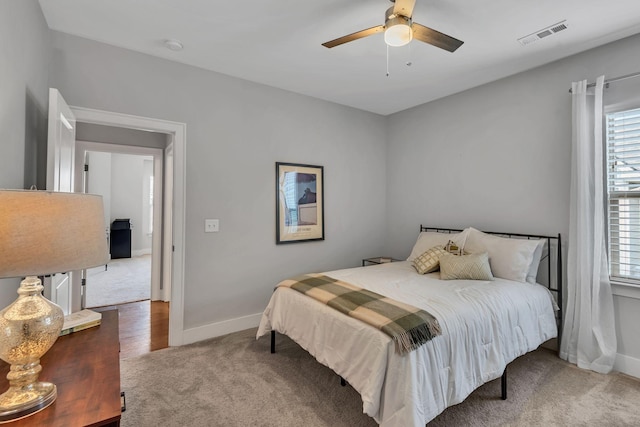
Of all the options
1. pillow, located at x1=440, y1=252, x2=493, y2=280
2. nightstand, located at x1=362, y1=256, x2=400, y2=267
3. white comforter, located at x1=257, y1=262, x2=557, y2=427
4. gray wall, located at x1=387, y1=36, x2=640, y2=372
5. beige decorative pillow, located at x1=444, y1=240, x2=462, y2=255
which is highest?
gray wall, located at x1=387, y1=36, x2=640, y2=372

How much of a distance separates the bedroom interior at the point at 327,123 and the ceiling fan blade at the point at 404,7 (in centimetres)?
36

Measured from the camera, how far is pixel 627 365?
8.28 ft

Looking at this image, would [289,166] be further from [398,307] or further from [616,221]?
[616,221]

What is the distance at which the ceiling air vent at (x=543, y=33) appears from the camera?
7.74ft

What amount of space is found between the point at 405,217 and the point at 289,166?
183 centimetres

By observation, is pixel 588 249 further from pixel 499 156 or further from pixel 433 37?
pixel 433 37

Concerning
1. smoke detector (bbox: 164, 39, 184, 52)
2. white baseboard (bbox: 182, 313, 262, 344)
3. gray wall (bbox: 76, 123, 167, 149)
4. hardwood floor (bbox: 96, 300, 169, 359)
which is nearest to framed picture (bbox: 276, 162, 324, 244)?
white baseboard (bbox: 182, 313, 262, 344)

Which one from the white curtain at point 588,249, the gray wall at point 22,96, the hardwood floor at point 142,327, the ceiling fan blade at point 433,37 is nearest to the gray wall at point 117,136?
the gray wall at point 22,96

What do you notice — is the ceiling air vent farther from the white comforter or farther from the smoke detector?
the smoke detector

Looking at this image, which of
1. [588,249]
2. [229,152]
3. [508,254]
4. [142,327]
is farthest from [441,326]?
[142,327]

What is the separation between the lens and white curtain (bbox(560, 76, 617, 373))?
2549 mm

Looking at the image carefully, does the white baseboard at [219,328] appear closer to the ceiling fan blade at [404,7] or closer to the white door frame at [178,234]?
the white door frame at [178,234]

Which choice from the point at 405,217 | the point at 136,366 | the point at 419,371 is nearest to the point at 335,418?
the point at 419,371

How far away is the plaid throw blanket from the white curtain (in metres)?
1.71
